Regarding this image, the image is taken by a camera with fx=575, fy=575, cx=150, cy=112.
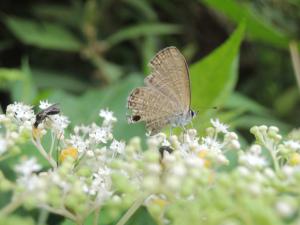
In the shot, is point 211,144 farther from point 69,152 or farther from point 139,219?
point 69,152

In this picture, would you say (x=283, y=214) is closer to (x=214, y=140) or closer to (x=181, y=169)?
(x=181, y=169)

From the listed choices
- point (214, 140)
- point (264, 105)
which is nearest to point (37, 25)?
point (264, 105)

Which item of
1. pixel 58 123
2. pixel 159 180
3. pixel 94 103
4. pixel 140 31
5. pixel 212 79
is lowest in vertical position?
pixel 159 180

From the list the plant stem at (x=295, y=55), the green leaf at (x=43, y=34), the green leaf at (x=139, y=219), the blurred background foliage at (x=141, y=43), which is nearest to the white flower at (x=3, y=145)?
the green leaf at (x=139, y=219)

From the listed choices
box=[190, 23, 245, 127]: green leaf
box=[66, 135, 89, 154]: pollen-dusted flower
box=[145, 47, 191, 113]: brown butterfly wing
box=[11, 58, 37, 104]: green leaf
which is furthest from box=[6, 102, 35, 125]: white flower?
box=[11, 58, 37, 104]: green leaf

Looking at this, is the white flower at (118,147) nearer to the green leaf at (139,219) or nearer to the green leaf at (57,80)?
the green leaf at (139,219)

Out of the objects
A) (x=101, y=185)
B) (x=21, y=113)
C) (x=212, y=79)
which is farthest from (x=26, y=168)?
(x=212, y=79)
